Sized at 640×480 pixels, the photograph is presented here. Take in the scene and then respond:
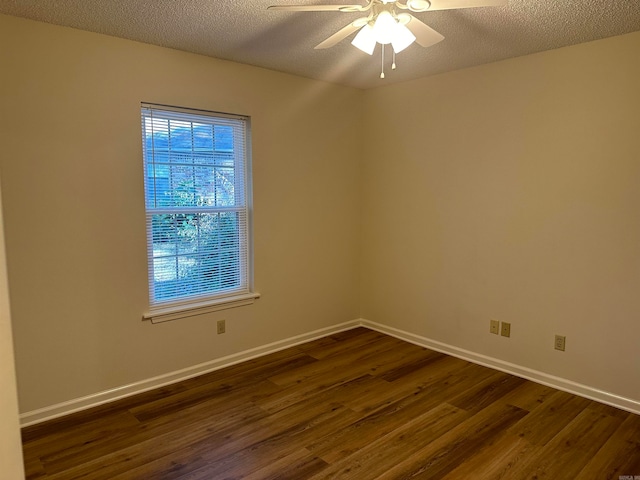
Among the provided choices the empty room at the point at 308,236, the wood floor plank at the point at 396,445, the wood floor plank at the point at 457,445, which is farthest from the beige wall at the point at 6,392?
the wood floor plank at the point at 457,445

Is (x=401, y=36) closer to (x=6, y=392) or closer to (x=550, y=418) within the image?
(x=6, y=392)

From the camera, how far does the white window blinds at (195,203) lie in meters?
3.04

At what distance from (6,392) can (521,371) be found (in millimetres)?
3207

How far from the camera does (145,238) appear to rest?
295 cm

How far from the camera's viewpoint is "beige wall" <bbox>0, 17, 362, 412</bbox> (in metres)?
2.49

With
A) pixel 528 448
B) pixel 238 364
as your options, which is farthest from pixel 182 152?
pixel 528 448

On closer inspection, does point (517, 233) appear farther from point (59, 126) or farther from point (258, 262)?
point (59, 126)

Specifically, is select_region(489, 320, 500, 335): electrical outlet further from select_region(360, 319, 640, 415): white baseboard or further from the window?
the window

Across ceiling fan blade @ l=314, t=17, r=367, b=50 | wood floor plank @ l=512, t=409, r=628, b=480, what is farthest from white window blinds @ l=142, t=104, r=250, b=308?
wood floor plank @ l=512, t=409, r=628, b=480

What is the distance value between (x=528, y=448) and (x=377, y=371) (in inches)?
48.1

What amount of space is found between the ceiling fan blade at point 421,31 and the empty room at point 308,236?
18 mm

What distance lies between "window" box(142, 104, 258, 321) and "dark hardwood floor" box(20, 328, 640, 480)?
0.64 meters

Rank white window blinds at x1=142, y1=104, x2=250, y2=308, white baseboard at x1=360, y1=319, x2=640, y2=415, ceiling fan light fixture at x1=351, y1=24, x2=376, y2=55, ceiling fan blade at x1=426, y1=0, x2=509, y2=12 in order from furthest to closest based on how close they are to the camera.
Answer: white window blinds at x1=142, y1=104, x2=250, y2=308 < white baseboard at x1=360, y1=319, x2=640, y2=415 < ceiling fan light fixture at x1=351, y1=24, x2=376, y2=55 < ceiling fan blade at x1=426, y1=0, x2=509, y2=12

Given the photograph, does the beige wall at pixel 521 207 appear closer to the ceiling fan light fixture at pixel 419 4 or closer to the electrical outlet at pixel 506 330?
the electrical outlet at pixel 506 330
